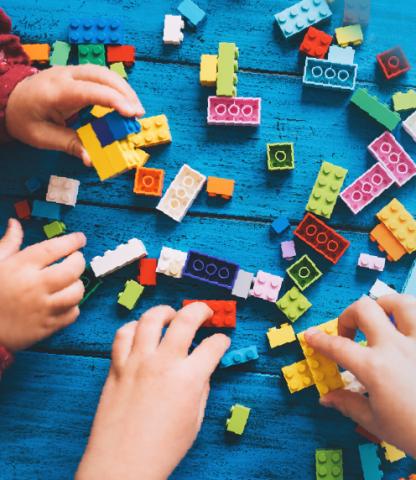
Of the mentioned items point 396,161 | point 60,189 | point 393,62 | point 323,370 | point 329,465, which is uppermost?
point 393,62

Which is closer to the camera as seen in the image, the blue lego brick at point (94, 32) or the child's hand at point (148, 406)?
the child's hand at point (148, 406)

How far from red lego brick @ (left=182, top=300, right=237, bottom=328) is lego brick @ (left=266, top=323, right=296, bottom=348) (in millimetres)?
63

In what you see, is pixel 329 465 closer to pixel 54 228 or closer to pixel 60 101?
pixel 54 228

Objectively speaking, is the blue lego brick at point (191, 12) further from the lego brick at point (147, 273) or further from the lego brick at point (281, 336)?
the lego brick at point (281, 336)

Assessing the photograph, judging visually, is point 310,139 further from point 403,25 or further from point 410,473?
point 410,473

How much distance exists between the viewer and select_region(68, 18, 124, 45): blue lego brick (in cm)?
94

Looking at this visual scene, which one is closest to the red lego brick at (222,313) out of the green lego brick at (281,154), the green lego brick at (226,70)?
the green lego brick at (281,154)

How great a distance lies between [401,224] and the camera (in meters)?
0.93

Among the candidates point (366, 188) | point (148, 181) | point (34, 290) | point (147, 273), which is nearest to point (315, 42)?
point (366, 188)

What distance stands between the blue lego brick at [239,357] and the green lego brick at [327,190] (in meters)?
0.25

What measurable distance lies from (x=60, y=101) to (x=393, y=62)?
0.54m

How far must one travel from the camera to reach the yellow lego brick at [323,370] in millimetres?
892

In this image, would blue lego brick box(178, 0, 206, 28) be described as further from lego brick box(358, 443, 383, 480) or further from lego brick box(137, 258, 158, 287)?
lego brick box(358, 443, 383, 480)

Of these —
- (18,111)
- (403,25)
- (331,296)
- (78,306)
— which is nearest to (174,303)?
(78,306)
